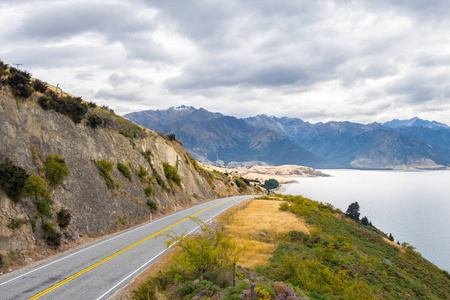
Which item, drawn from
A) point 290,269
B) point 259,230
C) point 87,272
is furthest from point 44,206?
point 259,230

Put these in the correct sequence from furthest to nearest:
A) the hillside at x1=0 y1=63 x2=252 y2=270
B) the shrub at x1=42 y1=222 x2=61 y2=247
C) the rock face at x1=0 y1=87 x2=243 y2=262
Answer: the shrub at x1=42 y1=222 x2=61 y2=247
the rock face at x1=0 y1=87 x2=243 y2=262
the hillside at x1=0 y1=63 x2=252 y2=270

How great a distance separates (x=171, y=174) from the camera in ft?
138

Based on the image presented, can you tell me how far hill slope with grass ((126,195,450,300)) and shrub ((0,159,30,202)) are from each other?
1028 cm

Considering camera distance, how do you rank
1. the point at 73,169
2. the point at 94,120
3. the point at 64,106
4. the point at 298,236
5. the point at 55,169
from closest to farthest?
the point at 55,169 < the point at 298,236 < the point at 73,169 < the point at 64,106 < the point at 94,120

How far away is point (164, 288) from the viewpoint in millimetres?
11719

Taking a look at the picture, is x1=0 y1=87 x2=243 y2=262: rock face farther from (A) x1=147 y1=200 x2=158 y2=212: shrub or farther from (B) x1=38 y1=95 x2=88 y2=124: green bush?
(A) x1=147 y1=200 x2=158 y2=212: shrub

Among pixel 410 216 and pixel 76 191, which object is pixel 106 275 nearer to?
pixel 76 191

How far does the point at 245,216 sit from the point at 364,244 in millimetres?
12243

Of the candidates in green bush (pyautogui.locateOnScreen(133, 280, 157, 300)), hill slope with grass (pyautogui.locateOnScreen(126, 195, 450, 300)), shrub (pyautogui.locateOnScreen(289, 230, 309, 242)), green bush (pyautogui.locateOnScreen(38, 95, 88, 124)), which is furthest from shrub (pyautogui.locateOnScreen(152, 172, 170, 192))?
green bush (pyautogui.locateOnScreen(133, 280, 157, 300))

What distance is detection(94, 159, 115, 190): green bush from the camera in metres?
26.2

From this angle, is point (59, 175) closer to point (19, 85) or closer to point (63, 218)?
point (63, 218)

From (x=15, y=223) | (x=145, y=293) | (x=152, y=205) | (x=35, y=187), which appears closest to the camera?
(x=145, y=293)

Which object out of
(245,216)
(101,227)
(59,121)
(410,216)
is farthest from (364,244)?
(410,216)

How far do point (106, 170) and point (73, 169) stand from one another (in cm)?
445
